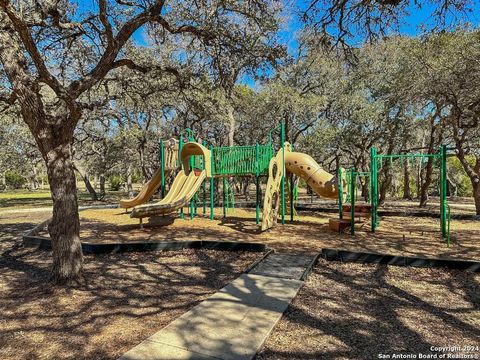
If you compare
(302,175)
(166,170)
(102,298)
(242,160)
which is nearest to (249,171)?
(242,160)

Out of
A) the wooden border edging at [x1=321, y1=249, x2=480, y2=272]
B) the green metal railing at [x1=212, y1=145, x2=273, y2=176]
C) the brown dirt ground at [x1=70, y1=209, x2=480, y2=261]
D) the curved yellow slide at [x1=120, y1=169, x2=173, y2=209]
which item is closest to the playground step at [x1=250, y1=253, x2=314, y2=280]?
the wooden border edging at [x1=321, y1=249, x2=480, y2=272]

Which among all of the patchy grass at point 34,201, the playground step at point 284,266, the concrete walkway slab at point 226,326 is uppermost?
the patchy grass at point 34,201

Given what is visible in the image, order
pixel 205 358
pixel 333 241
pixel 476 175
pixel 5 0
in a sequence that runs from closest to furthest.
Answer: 1. pixel 205 358
2. pixel 5 0
3. pixel 333 241
4. pixel 476 175

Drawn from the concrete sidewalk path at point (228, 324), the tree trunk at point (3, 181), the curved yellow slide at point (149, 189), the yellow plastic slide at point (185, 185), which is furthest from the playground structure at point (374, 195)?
the tree trunk at point (3, 181)

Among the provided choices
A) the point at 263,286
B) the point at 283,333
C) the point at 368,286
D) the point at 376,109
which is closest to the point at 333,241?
the point at 368,286

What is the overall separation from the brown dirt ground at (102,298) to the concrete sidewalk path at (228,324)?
281 mm

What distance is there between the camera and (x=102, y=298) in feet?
16.9

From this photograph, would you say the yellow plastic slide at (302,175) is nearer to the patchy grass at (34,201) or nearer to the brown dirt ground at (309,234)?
the brown dirt ground at (309,234)

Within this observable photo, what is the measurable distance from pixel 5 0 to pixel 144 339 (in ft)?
16.5

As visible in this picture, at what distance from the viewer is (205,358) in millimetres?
3219

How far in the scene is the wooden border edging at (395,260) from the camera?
6.19 metres

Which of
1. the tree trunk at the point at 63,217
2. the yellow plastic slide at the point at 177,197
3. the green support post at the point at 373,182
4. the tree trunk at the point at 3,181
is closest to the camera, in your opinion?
the tree trunk at the point at 63,217

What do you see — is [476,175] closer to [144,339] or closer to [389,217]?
[389,217]

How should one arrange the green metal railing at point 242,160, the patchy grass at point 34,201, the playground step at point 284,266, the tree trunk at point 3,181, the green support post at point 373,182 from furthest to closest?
the tree trunk at point 3,181 → the patchy grass at point 34,201 → the green metal railing at point 242,160 → the green support post at point 373,182 → the playground step at point 284,266
